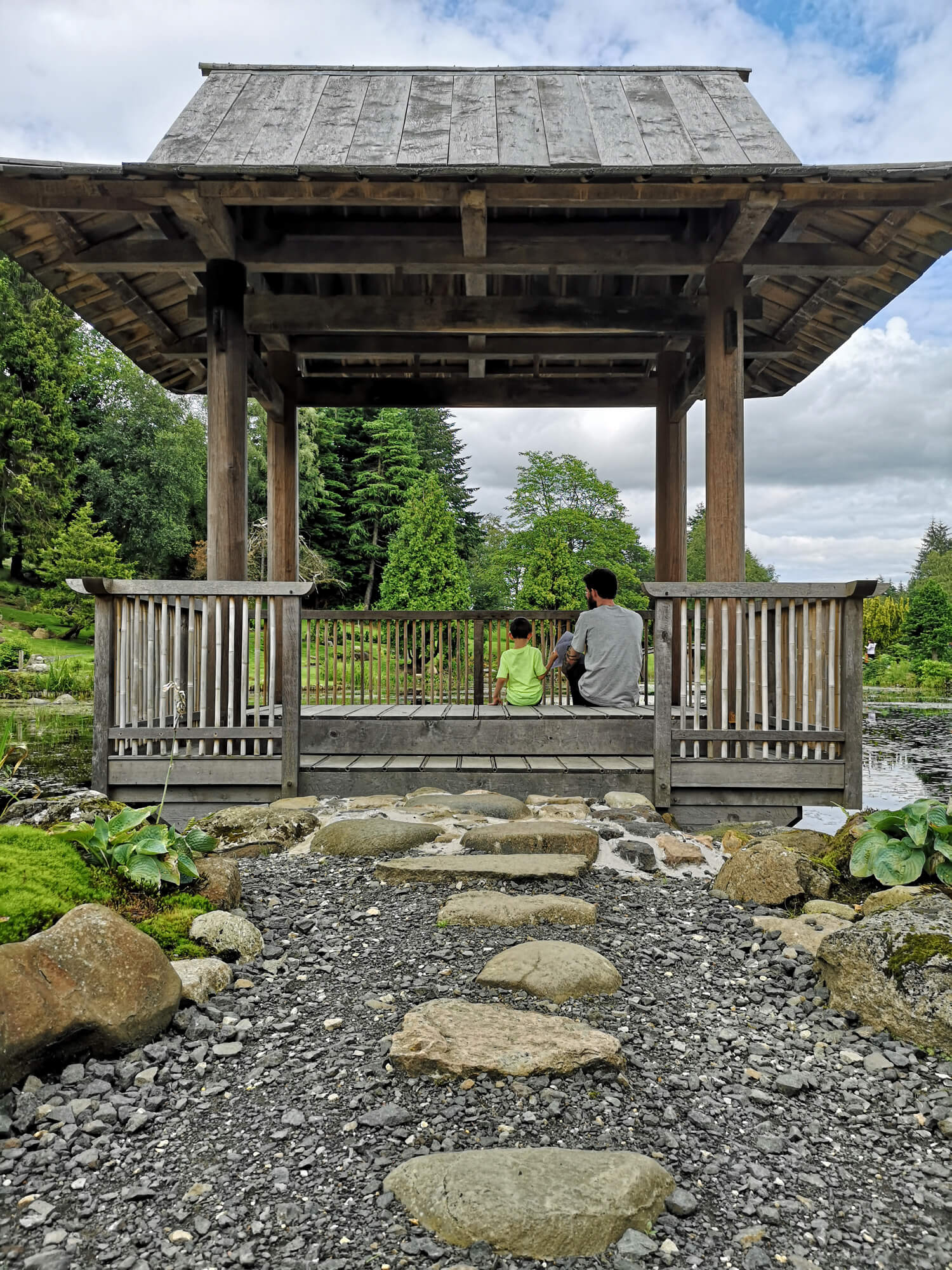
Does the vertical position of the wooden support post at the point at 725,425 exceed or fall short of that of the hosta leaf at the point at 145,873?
it exceeds it

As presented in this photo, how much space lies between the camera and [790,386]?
8.91 meters

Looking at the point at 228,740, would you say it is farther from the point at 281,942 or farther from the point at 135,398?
the point at 135,398

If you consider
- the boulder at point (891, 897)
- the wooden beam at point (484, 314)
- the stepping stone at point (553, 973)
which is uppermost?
the wooden beam at point (484, 314)

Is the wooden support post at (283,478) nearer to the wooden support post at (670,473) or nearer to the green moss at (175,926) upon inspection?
the wooden support post at (670,473)

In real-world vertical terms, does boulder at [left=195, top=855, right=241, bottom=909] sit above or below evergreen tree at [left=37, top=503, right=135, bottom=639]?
below

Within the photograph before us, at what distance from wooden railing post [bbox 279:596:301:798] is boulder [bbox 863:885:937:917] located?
3331 millimetres

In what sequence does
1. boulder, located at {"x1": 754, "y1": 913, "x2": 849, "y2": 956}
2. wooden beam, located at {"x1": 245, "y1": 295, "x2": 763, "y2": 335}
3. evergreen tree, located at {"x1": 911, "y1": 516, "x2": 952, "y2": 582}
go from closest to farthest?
boulder, located at {"x1": 754, "y1": 913, "x2": 849, "y2": 956}, wooden beam, located at {"x1": 245, "y1": 295, "x2": 763, "y2": 335}, evergreen tree, located at {"x1": 911, "y1": 516, "x2": 952, "y2": 582}

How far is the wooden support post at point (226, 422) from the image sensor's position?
572 cm

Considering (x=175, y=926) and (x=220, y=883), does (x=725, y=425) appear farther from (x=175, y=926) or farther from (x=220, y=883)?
(x=175, y=926)

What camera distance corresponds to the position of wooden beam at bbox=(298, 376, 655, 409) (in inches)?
357

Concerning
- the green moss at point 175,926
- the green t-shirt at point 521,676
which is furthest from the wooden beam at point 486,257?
the green moss at point 175,926

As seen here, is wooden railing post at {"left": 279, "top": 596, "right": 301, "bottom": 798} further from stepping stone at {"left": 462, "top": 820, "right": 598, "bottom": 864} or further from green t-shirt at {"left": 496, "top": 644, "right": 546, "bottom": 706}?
green t-shirt at {"left": 496, "top": 644, "right": 546, "bottom": 706}

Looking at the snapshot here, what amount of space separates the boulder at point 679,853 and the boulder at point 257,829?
6.13 feet

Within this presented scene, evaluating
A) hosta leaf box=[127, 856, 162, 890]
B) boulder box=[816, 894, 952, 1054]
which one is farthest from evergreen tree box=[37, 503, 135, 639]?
boulder box=[816, 894, 952, 1054]
